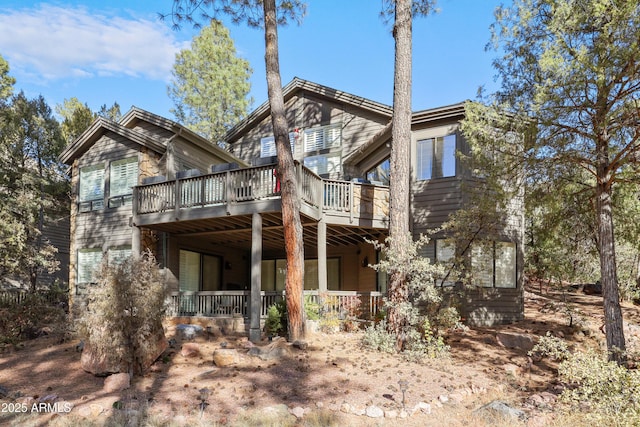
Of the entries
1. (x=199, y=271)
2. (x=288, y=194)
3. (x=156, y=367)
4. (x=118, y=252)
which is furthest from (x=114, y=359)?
(x=199, y=271)

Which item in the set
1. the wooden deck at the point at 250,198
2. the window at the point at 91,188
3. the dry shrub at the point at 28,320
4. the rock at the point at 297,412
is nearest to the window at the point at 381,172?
the wooden deck at the point at 250,198

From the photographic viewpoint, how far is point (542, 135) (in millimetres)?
9531

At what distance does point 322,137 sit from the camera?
1675 cm

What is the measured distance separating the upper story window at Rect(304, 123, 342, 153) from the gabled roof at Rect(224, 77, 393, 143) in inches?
40.4

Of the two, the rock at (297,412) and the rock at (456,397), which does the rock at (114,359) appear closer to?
the rock at (297,412)

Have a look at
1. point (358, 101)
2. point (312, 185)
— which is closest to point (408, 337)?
point (312, 185)

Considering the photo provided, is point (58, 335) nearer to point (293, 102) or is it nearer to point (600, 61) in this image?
point (293, 102)

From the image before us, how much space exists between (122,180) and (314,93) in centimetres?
742

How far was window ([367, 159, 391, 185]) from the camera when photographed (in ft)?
50.7

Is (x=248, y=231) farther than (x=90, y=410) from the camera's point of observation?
Yes

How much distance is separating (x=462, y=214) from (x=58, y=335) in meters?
11.0

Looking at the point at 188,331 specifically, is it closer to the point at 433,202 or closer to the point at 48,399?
the point at 48,399

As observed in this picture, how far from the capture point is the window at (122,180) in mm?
15516

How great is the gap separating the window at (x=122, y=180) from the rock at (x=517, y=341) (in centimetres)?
1211
